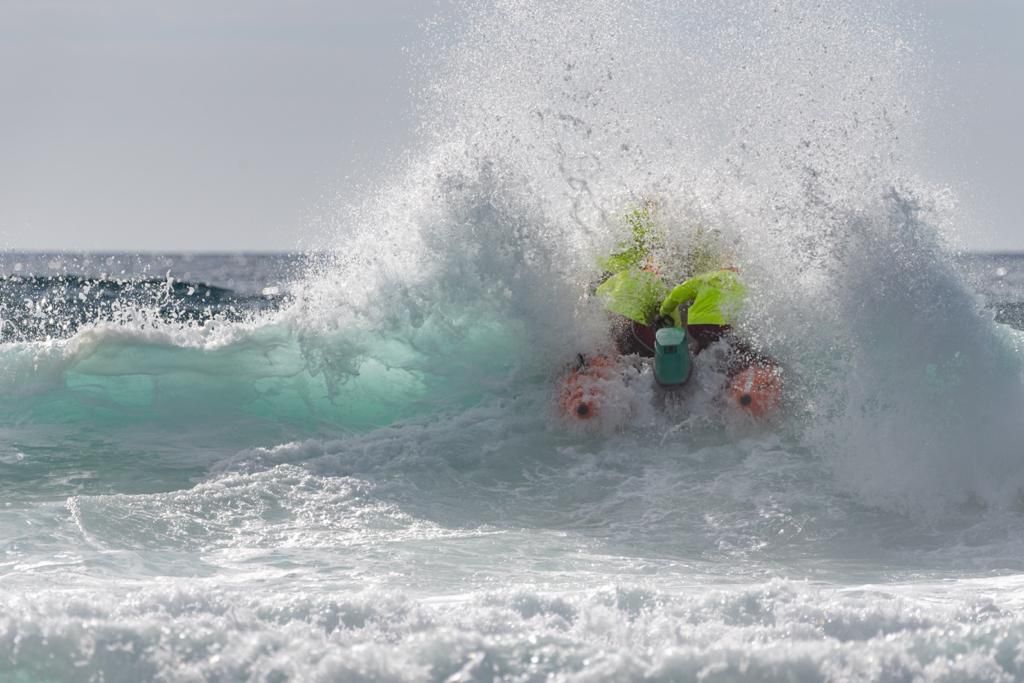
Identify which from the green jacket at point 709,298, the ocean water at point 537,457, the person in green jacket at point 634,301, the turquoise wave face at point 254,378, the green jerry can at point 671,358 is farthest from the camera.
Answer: the turquoise wave face at point 254,378

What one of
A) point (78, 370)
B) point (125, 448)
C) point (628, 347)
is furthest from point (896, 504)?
point (78, 370)

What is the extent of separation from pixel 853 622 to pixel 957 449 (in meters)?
2.93

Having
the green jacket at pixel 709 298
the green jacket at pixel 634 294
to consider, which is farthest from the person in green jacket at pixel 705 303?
the green jacket at pixel 634 294

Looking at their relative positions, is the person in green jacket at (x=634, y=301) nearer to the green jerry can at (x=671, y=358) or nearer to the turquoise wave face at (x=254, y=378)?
the green jerry can at (x=671, y=358)

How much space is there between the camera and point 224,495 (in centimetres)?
684

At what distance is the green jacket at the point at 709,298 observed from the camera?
8.47m

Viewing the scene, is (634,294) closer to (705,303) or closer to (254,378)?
(705,303)

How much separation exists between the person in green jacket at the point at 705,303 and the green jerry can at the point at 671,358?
0.30 metres

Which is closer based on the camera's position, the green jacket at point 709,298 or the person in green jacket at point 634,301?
the green jacket at point 709,298

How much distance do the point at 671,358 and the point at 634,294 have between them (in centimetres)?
71

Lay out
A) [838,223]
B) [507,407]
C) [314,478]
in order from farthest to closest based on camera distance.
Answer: [507,407] < [838,223] < [314,478]

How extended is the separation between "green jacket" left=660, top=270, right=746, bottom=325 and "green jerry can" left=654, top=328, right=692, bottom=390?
0.31 metres

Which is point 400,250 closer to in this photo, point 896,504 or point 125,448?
point 125,448

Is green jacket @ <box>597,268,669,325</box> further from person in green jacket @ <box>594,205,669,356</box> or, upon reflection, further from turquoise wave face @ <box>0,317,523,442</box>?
turquoise wave face @ <box>0,317,523,442</box>
